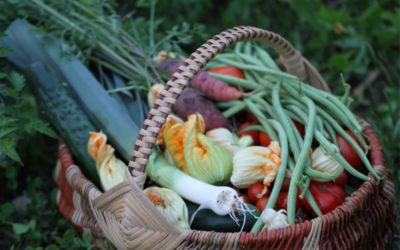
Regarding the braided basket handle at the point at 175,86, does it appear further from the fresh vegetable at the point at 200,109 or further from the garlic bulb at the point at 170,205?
the fresh vegetable at the point at 200,109

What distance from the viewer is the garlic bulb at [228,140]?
1.89 m

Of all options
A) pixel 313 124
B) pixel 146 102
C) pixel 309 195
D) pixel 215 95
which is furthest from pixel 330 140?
pixel 146 102

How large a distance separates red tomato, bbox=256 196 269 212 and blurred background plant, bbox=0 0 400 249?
1.62 ft

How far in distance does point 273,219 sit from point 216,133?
0.41m

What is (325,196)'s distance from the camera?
68.6 inches

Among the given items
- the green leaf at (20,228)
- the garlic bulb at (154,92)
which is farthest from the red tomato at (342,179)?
the green leaf at (20,228)

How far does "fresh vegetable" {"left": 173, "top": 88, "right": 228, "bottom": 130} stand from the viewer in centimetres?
200

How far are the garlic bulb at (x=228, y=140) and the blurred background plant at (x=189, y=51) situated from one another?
0.39m

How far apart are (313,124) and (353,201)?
0.89 ft

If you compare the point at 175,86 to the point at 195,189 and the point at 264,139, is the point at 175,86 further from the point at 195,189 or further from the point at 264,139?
the point at 264,139

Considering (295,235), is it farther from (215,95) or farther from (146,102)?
(146,102)

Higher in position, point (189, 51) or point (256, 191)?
point (256, 191)

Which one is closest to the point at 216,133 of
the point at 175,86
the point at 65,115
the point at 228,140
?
the point at 228,140

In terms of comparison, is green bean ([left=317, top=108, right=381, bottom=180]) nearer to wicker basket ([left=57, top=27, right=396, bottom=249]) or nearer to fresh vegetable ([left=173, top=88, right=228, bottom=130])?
wicker basket ([left=57, top=27, right=396, bottom=249])
